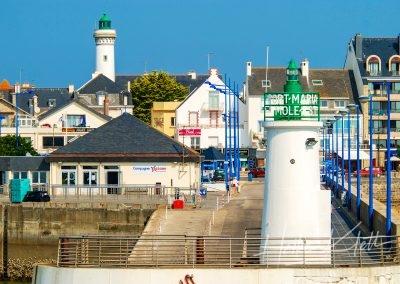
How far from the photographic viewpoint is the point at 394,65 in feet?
395

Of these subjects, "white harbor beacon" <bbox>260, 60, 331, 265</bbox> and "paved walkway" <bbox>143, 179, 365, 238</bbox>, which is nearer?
"white harbor beacon" <bbox>260, 60, 331, 265</bbox>

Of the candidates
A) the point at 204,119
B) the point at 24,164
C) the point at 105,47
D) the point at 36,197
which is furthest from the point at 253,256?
the point at 105,47

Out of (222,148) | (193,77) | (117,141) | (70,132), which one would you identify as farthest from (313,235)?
(193,77)

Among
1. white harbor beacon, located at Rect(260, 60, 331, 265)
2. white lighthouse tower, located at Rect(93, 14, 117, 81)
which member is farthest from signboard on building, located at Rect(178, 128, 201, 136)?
white harbor beacon, located at Rect(260, 60, 331, 265)

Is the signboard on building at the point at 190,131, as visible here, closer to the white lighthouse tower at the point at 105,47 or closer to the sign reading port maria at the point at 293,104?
the white lighthouse tower at the point at 105,47

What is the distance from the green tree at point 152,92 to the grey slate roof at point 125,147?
59.0 metres

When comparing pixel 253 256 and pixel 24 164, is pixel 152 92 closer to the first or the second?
pixel 24 164

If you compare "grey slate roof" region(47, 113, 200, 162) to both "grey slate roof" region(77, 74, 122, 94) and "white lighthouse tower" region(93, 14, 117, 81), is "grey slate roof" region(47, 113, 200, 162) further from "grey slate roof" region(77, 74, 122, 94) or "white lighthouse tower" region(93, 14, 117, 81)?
"white lighthouse tower" region(93, 14, 117, 81)

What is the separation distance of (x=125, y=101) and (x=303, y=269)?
95832 mm

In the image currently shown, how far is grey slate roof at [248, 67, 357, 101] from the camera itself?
118m

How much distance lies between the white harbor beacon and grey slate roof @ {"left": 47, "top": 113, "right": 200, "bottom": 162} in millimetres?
37132

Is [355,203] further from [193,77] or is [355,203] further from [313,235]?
[193,77]

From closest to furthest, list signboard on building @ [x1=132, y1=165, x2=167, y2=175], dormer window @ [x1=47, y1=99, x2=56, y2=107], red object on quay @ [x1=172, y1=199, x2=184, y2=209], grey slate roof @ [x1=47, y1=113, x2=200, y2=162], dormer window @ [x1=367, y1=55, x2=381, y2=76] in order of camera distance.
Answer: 1. red object on quay @ [x1=172, y1=199, x2=184, y2=209]
2. grey slate roof @ [x1=47, y1=113, x2=200, y2=162]
3. signboard on building @ [x1=132, y1=165, x2=167, y2=175]
4. dormer window @ [x1=367, y1=55, x2=381, y2=76]
5. dormer window @ [x1=47, y1=99, x2=56, y2=107]

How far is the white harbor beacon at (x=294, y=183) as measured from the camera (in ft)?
96.1
